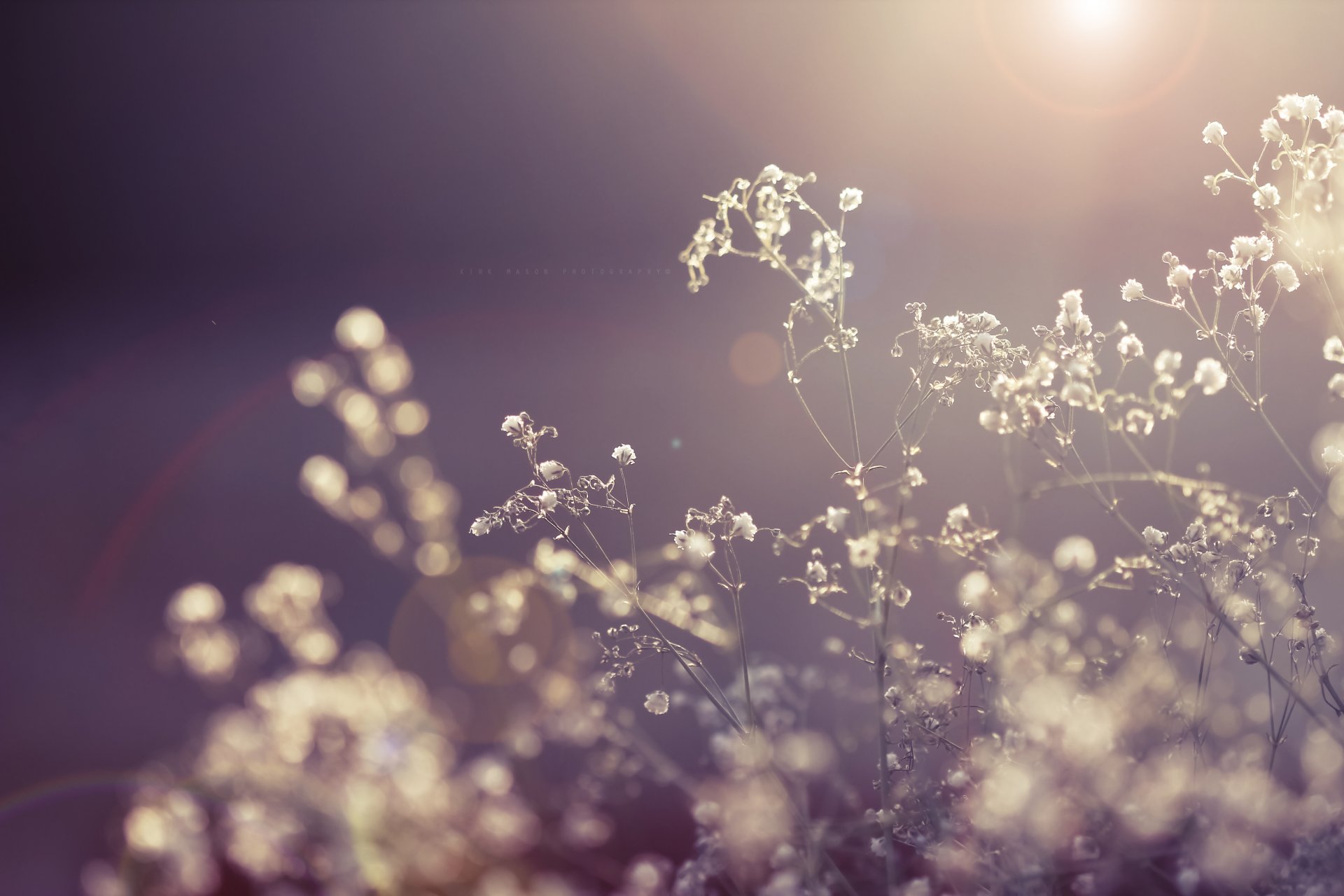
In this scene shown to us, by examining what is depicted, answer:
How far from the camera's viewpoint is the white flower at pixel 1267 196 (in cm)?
134

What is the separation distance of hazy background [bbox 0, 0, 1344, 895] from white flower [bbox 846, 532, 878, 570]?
1853 mm

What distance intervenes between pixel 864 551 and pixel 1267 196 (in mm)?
997

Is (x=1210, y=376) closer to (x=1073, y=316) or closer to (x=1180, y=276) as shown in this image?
(x=1073, y=316)

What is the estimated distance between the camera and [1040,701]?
1.17 meters

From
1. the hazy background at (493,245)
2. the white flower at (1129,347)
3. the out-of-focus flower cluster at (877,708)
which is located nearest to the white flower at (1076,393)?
the out-of-focus flower cluster at (877,708)

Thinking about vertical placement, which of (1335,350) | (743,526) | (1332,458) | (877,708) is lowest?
(877,708)

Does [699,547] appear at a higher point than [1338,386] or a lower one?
lower

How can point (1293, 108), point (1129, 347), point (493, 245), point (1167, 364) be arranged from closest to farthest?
point (1167, 364) → point (1293, 108) → point (1129, 347) → point (493, 245)

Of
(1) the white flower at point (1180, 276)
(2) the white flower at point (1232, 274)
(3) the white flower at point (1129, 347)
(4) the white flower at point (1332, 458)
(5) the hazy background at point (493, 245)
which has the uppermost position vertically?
(5) the hazy background at point (493, 245)

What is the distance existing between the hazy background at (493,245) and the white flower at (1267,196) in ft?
5.54

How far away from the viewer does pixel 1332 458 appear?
139cm

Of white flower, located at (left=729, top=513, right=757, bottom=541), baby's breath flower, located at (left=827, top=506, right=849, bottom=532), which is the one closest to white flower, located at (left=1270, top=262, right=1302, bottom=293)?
baby's breath flower, located at (left=827, top=506, right=849, bottom=532)

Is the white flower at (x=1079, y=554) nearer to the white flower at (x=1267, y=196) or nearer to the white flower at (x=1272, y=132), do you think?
the white flower at (x=1267, y=196)

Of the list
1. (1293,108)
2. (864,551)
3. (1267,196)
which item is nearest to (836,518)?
(864,551)
